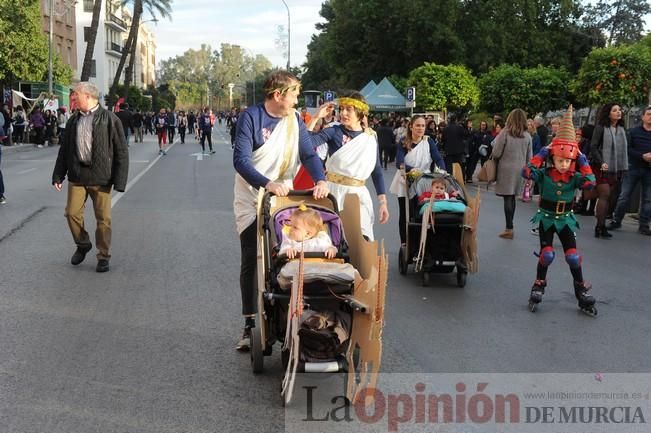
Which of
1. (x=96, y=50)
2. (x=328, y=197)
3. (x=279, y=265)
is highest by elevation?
(x=96, y=50)

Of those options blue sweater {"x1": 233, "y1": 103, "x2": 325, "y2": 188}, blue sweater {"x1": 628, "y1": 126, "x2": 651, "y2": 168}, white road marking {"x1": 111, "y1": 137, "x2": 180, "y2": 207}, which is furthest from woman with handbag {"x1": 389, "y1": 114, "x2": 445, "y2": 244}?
white road marking {"x1": 111, "y1": 137, "x2": 180, "y2": 207}

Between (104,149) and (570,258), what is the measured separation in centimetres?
488

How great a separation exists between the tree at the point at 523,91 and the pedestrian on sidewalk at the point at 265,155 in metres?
19.5

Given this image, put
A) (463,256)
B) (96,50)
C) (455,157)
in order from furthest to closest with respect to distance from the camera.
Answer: (96,50) → (455,157) → (463,256)

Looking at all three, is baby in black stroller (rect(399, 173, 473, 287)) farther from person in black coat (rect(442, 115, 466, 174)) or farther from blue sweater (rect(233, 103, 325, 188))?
person in black coat (rect(442, 115, 466, 174))

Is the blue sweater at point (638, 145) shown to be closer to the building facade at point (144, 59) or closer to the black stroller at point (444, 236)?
the black stroller at point (444, 236)

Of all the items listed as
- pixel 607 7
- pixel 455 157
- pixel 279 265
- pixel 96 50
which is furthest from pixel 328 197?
pixel 96 50

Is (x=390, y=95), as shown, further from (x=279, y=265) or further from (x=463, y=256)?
(x=279, y=265)

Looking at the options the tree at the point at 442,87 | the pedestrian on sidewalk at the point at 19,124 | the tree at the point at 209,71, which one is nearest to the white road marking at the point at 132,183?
the pedestrian on sidewalk at the point at 19,124

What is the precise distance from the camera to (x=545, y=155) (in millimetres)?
6758

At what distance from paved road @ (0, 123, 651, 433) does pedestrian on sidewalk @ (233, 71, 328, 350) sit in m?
0.75

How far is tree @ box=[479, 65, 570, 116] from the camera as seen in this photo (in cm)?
2348

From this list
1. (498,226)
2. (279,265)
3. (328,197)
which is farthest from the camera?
(498,226)

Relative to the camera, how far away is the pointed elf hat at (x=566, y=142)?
6.56 m
